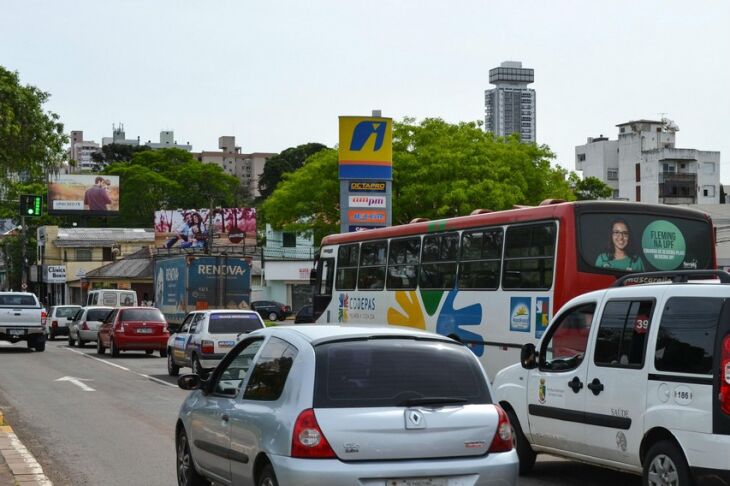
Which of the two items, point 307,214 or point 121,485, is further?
point 307,214

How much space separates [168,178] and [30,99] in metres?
104

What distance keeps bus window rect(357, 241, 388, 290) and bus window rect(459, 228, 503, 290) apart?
3.83 m

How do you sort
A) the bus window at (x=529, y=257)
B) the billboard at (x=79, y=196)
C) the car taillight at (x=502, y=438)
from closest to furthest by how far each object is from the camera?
the car taillight at (x=502, y=438)
the bus window at (x=529, y=257)
the billboard at (x=79, y=196)

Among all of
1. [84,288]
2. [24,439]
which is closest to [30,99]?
[24,439]

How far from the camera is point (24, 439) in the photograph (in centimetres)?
1462

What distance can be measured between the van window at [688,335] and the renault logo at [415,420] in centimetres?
257

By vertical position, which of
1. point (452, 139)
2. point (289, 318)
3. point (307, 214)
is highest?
point (452, 139)

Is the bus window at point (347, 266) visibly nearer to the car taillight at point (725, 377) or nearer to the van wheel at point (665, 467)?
the van wheel at point (665, 467)

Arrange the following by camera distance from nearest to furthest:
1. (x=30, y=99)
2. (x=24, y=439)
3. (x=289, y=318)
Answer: (x=24, y=439) < (x=30, y=99) < (x=289, y=318)

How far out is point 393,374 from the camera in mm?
7656

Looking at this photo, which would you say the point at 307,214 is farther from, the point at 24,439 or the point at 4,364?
the point at 24,439

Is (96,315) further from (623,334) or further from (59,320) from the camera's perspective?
(623,334)

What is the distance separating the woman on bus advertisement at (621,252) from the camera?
16.6m

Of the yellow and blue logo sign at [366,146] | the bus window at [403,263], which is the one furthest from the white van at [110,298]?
the bus window at [403,263]
